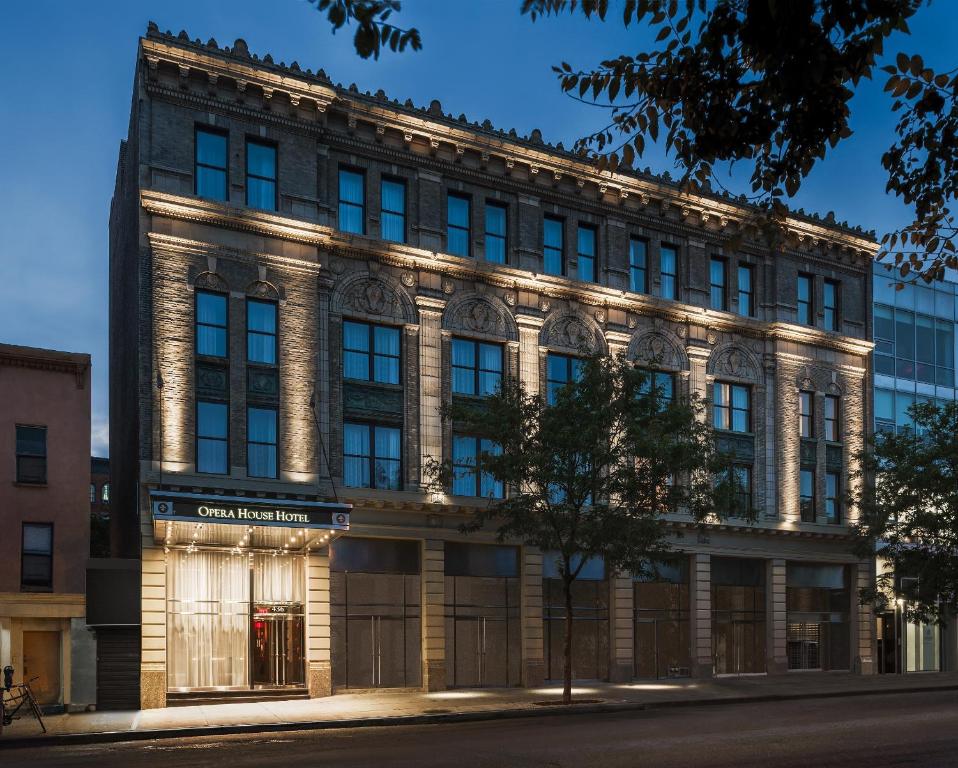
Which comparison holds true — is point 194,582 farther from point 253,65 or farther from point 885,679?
point 885,679

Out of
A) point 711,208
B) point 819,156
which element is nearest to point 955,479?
point 711,208

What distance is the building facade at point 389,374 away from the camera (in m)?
30.2

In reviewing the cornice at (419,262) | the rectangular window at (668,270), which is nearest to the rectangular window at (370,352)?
the cornice at (419,262)

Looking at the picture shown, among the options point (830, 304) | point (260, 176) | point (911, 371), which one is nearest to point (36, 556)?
point (260, 176)

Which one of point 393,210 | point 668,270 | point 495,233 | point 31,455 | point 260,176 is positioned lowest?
point 31,455

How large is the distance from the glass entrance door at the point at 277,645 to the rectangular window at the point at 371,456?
13.4 feet

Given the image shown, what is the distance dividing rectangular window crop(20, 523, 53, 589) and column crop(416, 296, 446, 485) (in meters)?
10.5

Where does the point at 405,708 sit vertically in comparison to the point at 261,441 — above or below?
below

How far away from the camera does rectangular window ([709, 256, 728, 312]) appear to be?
41569mm

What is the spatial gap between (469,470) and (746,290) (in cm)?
1435

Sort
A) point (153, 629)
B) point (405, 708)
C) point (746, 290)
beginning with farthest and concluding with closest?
point (746, 290), point (153, 629), point (405, 708)

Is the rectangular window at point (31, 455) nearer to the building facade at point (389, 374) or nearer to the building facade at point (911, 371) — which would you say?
the building facade at point (389, 374)

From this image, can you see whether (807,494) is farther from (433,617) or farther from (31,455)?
(31,455)

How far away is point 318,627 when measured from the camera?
31.1 metres
